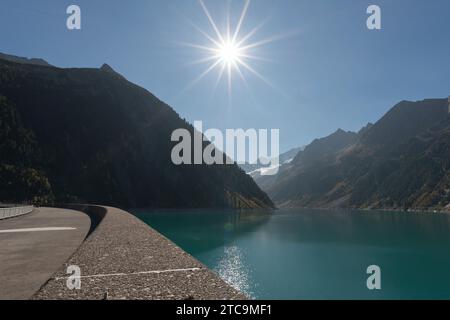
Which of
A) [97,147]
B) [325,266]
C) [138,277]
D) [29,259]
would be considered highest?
[97,147]

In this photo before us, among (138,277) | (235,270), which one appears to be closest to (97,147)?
(235,270)

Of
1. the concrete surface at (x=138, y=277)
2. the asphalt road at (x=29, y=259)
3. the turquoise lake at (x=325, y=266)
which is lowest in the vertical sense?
the turquoise lake at (x=325, y=266)

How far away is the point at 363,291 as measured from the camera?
29000mm

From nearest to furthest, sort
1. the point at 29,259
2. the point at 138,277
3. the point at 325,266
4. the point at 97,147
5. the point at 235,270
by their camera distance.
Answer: the point at 138,277 < the point at 29,259 < the point at 235,270 < the point at 325,266 < the point at 97,147

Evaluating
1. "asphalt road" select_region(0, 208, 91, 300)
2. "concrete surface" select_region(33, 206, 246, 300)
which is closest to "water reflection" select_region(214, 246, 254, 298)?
"asphalt road" select_region(0, 208, 91, 300)

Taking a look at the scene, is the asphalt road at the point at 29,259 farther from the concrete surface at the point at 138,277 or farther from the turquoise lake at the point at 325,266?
the turquoise lake at the point at 325,266

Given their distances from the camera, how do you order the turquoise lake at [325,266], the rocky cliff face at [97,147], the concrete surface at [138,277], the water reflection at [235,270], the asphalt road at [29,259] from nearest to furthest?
1. the concrete surface at [138,277]
2. the asphalt road at [29,259]
3. the turquoise lake at [325,266]
4. the water reflection at [235,270]
5. the rocky cliff face at [97,147]

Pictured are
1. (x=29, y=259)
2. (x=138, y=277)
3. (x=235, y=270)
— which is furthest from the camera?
(x=235, y=270)

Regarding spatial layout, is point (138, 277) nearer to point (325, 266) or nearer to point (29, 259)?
point (29, 259)

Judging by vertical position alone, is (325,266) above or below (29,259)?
below

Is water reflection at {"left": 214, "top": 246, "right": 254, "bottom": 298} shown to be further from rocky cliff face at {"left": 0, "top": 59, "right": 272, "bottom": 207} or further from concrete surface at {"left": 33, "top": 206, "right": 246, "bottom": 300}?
rocky cliff face at {"left": 0, "top": 59, "right": 272, "bottom": 207}

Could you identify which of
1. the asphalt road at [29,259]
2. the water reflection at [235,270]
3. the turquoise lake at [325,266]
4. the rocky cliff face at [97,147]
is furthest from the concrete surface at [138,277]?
the rocky cliff face at [97,147]
